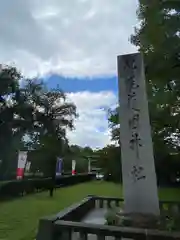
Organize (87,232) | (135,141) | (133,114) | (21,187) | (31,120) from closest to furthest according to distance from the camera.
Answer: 1. (87,232)
2. (135,141)
3. (133,114)
4. (21,187)
5. (31,120)

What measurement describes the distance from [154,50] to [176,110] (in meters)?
2.76

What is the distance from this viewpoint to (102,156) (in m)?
25.3

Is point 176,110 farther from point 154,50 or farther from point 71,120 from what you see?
point 71,120

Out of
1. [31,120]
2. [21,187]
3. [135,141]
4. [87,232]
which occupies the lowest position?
[87,232]

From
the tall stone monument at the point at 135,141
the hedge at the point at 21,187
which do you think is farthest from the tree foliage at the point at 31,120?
the tall stone monument at the point at 135,141

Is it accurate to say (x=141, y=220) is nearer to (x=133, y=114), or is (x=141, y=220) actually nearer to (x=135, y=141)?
(x=135, y=141)

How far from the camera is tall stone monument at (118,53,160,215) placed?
6.20 metres

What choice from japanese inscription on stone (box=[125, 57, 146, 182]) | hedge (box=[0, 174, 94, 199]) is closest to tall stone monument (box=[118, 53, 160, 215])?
japanese inscription on stone (box=[125, 57, 146, 182])

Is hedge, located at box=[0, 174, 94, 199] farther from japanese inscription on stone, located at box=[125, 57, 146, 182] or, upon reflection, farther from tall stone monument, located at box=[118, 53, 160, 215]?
japanese inscription on stone, located at box=[125, 57, 146, 182]

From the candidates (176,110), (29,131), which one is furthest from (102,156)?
(176,110)

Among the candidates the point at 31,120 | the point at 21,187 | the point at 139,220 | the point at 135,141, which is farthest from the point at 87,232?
the point at 31,120

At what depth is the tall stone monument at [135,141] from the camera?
6203 millimetres

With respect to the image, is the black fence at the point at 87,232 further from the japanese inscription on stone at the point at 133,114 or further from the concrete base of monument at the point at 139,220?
the japanese inscription on stone at the point at 133,114

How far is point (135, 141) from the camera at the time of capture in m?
6.59
